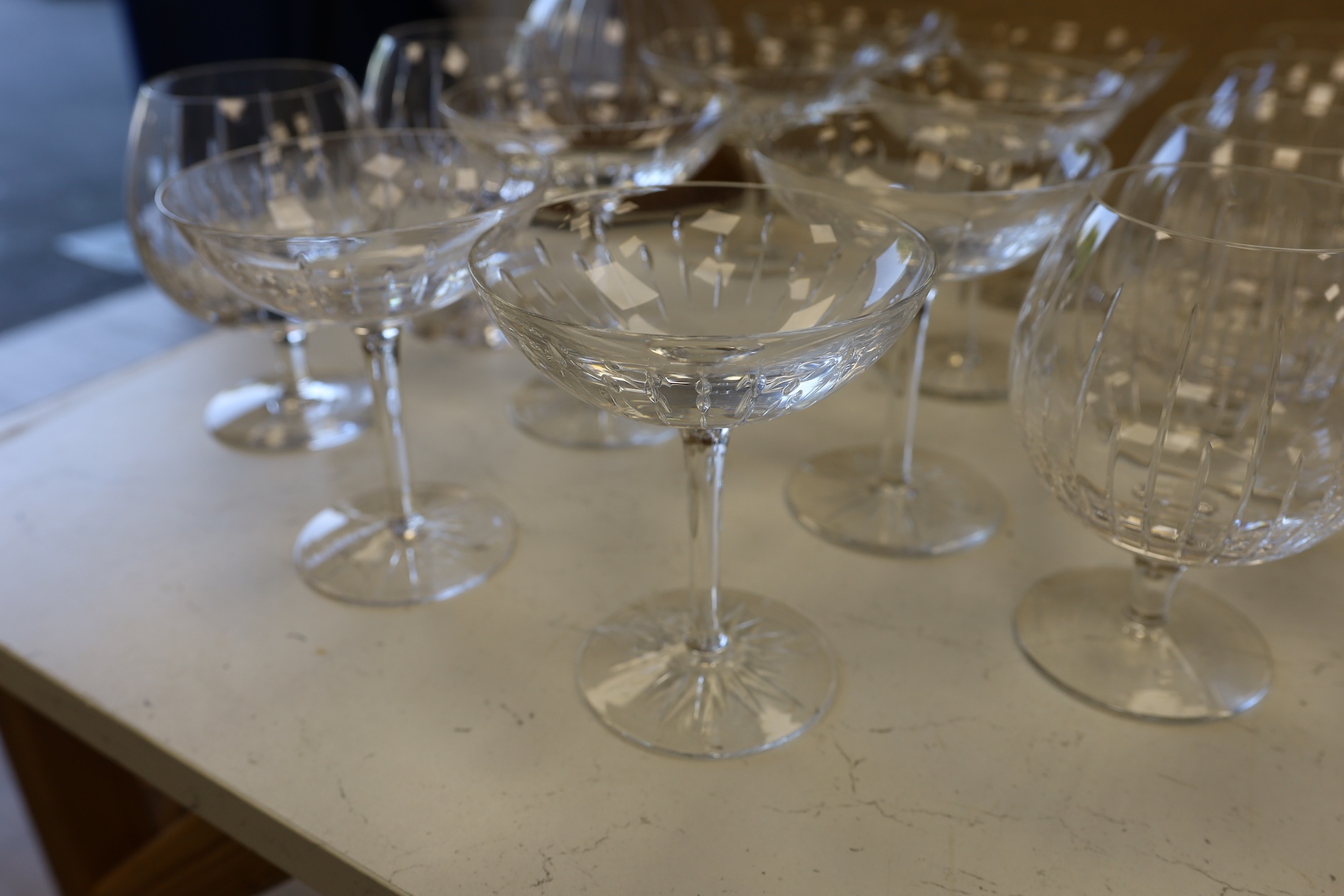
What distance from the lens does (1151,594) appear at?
0.61 m

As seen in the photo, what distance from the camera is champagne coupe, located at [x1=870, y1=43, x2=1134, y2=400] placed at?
77 cm

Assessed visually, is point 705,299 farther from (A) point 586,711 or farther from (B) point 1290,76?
(B) point 1290,76

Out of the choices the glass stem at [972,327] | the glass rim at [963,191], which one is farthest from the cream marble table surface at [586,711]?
the glass rim at [963,191]

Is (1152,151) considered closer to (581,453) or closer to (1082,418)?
(1082,418)

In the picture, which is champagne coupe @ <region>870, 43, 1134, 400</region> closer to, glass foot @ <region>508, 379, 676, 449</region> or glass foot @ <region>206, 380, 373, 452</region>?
glass foot @ <region>508, 379, 676, 449</region>

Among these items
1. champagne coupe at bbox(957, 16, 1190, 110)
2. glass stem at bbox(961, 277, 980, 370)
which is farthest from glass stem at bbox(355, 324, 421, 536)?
champagne coupe at bbox(957, 16, 1190, 110)

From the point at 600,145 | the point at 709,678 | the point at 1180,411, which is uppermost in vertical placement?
the point at 600,145

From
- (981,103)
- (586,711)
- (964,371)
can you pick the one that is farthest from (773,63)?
(586,711)

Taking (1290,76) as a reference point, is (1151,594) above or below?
below

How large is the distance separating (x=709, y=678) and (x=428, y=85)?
0.63 m

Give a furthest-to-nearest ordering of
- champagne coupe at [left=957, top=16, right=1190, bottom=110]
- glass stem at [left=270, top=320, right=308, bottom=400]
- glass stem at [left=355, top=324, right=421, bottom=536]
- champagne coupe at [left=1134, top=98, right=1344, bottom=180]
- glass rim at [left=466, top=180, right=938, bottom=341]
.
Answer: champagne coupe at [left=957, top=16, right=1190, bottom=110], glass stem at [left=270, top=320, right=308, bottom=400], champagne coupe at [left=1134, top=98, right=1344, bottom=180], glass stem at [left=355, top=324, right=421, bottom=536], glass rim at [left=466, top=180, right=938, bottom=341]

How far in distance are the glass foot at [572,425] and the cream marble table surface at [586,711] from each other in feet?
0.07

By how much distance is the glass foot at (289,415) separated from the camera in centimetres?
79

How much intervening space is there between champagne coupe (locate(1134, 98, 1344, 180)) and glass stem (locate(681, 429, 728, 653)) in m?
0.45
